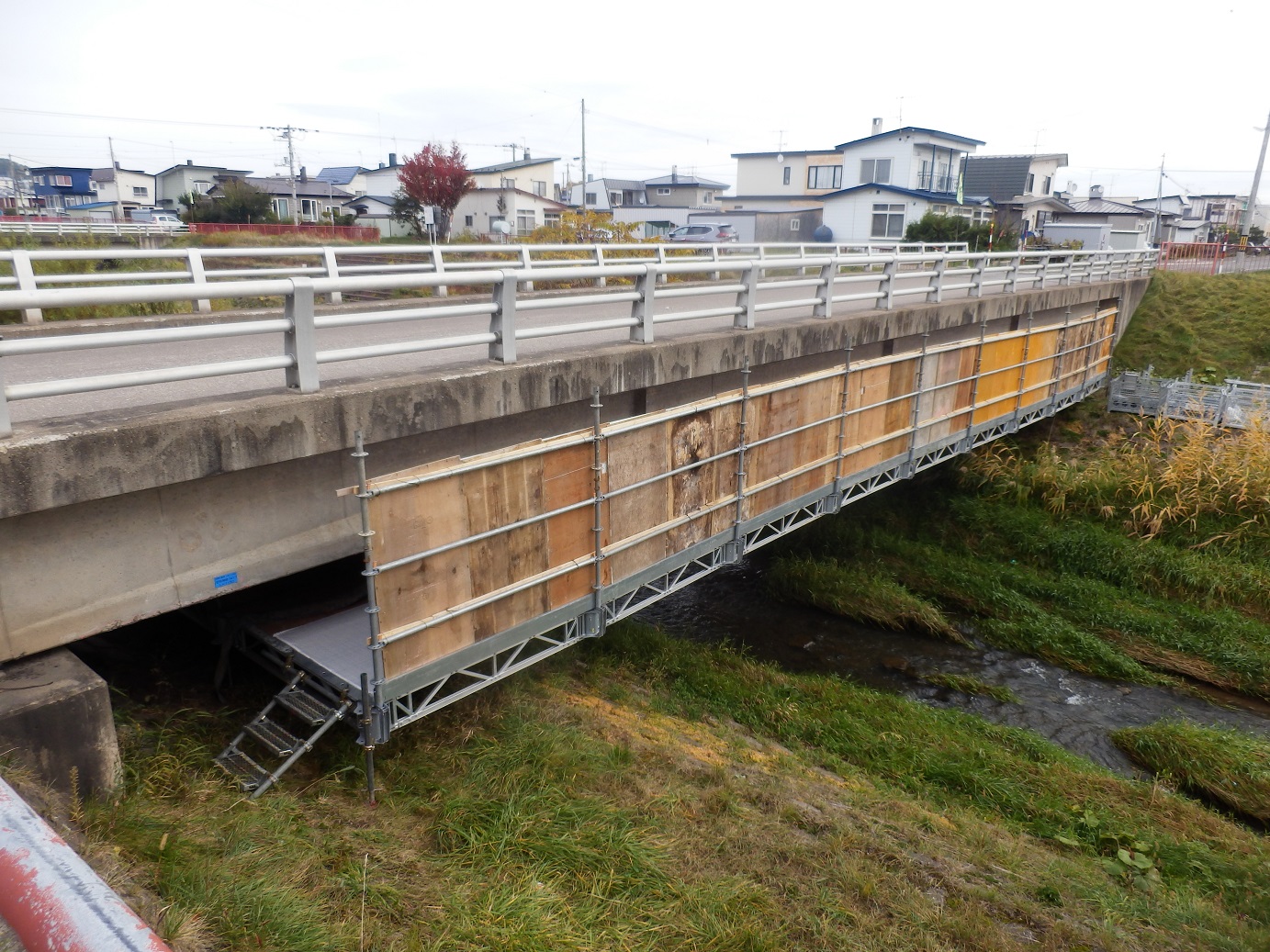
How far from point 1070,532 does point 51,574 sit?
57.1 ft

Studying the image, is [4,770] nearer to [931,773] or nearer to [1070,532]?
[931,773]

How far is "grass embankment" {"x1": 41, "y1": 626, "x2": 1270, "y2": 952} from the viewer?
527 centimetres

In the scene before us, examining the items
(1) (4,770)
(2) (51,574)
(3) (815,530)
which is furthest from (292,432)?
(3) (815,530)

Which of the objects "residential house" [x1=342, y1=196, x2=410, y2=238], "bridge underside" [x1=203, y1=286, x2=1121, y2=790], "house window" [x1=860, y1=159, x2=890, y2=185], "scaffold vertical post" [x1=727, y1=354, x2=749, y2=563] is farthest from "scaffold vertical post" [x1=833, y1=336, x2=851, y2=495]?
"residential house" [x1=342, y1=196, x2=410, y2=238]

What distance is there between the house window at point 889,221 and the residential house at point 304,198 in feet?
112

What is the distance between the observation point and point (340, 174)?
256 feet

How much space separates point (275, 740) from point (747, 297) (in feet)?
22.1

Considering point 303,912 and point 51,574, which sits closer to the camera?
point 303,912

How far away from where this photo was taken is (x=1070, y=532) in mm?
17469

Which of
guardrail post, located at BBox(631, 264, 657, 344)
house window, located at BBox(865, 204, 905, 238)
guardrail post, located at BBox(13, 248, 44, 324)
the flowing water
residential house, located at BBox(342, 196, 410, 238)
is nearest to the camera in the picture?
guardrail post, located at BBox(13, 248, 44, 324)

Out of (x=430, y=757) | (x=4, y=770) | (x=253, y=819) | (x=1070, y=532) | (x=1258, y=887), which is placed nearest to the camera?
(x=4, y=770)

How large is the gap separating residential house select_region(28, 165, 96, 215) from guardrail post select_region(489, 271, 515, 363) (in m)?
98.6

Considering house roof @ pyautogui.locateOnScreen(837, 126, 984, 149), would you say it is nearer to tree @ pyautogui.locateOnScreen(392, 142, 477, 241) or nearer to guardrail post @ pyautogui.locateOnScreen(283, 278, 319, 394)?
tree @ pyautogui.locateOnScreen(392, 142, 477, 241)

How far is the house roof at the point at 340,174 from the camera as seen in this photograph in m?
76.1
